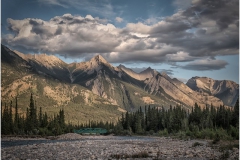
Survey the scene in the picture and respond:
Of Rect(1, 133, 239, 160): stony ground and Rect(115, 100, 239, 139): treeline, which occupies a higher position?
Rect(1, 133, 239, 160): stony ground

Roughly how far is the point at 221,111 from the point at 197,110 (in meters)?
12.9

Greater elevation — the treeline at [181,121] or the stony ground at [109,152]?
the stony ground at [109,152]

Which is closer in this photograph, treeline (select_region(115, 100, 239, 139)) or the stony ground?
the stony ground

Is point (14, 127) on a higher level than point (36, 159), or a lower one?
lower

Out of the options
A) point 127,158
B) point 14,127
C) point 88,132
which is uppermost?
point 127,158

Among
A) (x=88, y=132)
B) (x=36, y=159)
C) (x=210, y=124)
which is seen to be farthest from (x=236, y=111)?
(x=36, y=159)

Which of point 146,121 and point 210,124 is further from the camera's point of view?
point 146,121

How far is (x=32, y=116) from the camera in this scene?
119375 mm

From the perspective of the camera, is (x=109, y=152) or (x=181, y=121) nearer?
(x=109, y=152)

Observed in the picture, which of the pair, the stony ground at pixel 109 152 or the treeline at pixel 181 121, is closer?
the stony ground at pixel 109 152

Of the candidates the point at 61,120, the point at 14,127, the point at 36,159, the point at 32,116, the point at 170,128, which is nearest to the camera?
the point at 36,159

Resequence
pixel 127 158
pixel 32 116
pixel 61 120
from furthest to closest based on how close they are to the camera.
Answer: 1. pixel 61 120
2. pixel 32 116
3. pixel 127 158

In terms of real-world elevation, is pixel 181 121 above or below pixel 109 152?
below

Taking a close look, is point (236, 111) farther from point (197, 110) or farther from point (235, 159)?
point (235, 159)
